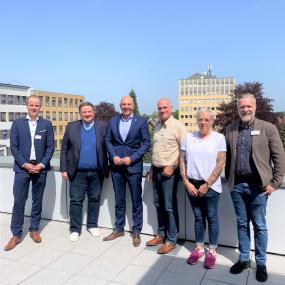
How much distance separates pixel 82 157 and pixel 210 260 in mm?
1932

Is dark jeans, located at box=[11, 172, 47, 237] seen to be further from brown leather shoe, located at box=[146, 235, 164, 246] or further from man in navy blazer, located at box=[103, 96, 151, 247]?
brown leather shoe, located at box=[146, 235, 164, 246]

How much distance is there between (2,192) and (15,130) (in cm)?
184

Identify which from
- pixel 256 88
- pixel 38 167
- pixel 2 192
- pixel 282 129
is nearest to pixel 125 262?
pixel 38 167

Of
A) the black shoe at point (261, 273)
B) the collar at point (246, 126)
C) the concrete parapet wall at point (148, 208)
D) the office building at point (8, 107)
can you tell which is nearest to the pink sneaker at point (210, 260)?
the black shoe at point (261, 273)

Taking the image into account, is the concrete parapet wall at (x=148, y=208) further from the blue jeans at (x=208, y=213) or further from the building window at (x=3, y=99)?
the building window at (x=3, y=99)

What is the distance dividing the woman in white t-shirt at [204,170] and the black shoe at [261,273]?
1.45 feet

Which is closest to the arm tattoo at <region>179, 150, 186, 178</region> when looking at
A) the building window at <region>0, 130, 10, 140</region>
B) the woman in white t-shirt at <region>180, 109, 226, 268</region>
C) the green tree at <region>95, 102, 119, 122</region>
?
the woman in white t-shirt at <region>180, 109, 226, 268</region>

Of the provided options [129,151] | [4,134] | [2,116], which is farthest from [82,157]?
[2,116]

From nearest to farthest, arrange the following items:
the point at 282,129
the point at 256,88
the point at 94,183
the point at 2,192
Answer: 1. the point at 94,183
2. the point at 2,192
3. the point at 282,129
4. the point at 256,88

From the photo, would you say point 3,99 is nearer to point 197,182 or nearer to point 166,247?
point 166,247

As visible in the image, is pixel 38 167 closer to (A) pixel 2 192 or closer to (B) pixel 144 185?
(B) pixel 144 185

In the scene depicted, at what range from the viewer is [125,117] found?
13.1ft

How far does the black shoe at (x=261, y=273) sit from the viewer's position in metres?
3.04

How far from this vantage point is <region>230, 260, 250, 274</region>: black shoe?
322 cm
